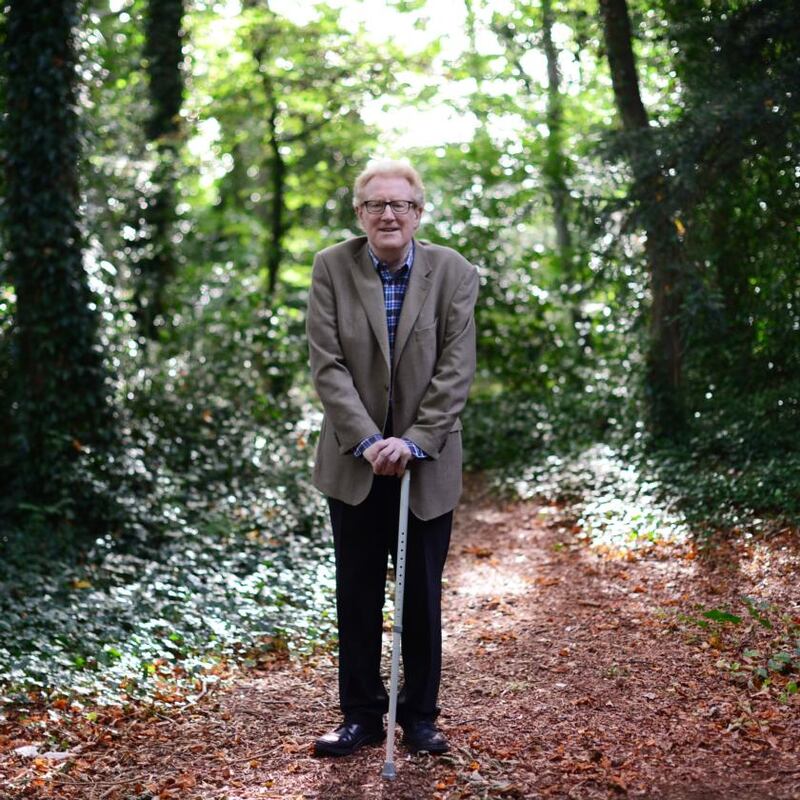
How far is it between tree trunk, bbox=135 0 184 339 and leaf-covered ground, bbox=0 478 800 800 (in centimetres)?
616

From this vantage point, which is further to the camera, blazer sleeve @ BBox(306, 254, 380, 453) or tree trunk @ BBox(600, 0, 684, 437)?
tree trunk @ BBox(600, 0, 684, 437)

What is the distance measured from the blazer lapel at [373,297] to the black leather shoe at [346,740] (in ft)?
4.81

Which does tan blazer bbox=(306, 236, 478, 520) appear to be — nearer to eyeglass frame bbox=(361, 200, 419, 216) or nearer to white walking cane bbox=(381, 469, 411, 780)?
white walking cane bbox=(381, 469, 411, 780)

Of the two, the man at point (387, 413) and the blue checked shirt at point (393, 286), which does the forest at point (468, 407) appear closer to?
the man at point (387, 413)

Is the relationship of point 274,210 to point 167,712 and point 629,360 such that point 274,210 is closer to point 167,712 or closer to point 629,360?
point 629,360

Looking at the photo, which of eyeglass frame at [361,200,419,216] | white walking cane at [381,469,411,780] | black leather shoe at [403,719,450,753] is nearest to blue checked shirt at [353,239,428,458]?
eyeglass frame at [361,200,419,216]

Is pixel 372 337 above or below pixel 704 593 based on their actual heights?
above

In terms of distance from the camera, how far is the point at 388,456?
354 centimetres

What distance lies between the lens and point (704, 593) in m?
5.57

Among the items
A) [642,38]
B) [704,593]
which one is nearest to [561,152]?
[642,38]

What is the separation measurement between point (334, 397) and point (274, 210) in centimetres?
998

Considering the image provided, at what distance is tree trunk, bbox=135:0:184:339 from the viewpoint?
10836 millimetres

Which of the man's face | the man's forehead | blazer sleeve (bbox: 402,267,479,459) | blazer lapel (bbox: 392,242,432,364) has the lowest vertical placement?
blazer sleeve (bbox: 402,267,479,459)

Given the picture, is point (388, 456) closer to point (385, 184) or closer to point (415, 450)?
point (415, 450)
